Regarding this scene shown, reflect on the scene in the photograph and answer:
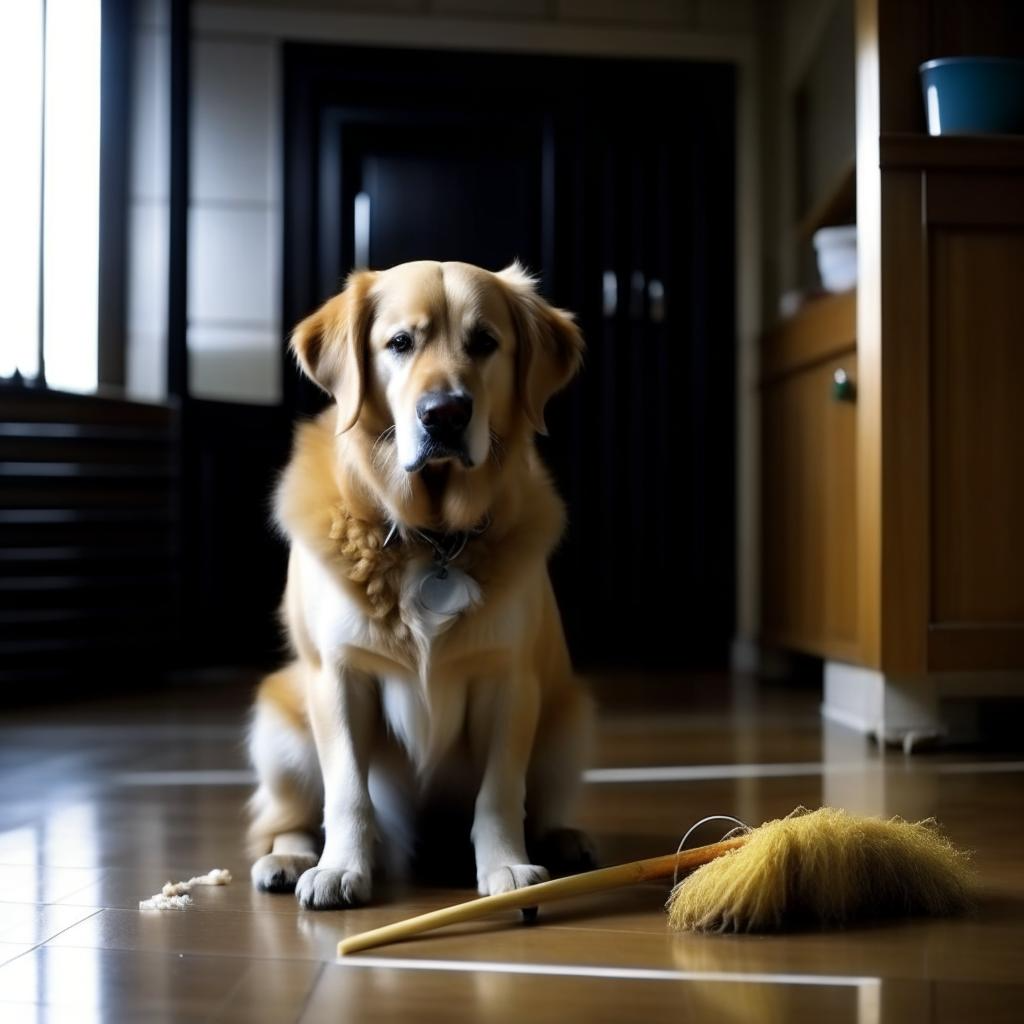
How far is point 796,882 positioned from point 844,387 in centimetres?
194

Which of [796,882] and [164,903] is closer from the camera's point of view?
[796,882]

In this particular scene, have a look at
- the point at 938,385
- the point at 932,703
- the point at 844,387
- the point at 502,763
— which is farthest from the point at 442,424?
the point at 844,387

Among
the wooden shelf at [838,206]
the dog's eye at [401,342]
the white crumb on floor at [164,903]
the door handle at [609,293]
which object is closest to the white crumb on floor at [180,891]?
the white crumb on floor at [164,903]

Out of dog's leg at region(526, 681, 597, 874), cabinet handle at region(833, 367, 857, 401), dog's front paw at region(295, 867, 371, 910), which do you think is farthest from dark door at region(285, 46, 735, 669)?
dog's front paw at region(295, 867, 371, 910)

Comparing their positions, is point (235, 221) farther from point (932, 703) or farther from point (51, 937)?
point (51, 937)

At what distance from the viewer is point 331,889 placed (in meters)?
1.53

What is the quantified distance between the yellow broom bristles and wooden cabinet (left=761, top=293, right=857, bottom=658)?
1632 mm

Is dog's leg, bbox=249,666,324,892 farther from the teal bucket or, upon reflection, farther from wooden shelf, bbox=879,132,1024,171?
the teal bucket

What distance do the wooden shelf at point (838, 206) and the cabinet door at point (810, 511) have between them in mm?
525

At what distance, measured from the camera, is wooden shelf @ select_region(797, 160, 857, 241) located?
12.0ft

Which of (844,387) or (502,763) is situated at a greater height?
(844,387)

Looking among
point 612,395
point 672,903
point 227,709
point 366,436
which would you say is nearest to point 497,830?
point 672,903

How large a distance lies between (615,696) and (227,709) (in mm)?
1130

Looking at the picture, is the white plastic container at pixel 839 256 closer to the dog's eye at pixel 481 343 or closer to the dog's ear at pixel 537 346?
the dog's ear at pixel 537 346
